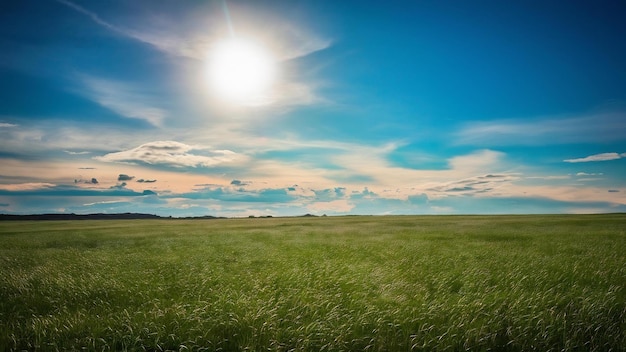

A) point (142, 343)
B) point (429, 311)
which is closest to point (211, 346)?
point (142, 343)

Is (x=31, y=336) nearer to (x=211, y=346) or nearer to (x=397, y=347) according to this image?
(x=211, y=346)

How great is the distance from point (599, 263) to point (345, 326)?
18.1 meters

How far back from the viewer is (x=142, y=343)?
357 inches

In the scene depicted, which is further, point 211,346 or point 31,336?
point 31,336

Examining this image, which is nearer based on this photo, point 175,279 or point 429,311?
point 429,311

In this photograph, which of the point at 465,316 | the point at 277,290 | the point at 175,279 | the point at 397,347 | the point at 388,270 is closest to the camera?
the point at 397,347

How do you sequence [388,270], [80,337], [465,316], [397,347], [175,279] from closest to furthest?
[397,347] → [80,337] → [465,316] → [175,279] → [388,270]

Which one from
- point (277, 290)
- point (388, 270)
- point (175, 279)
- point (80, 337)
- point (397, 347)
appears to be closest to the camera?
point (397, 347)

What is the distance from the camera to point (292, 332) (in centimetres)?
924

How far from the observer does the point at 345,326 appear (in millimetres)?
9773

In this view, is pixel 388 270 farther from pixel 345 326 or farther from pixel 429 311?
pixel 345 326

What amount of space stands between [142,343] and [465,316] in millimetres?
8942

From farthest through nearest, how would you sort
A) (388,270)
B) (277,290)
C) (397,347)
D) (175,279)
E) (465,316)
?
(388,270)
(175,279)
(277,290)
(465,316)
(397,347)

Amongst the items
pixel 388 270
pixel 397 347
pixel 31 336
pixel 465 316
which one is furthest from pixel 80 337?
pixel 388 270
